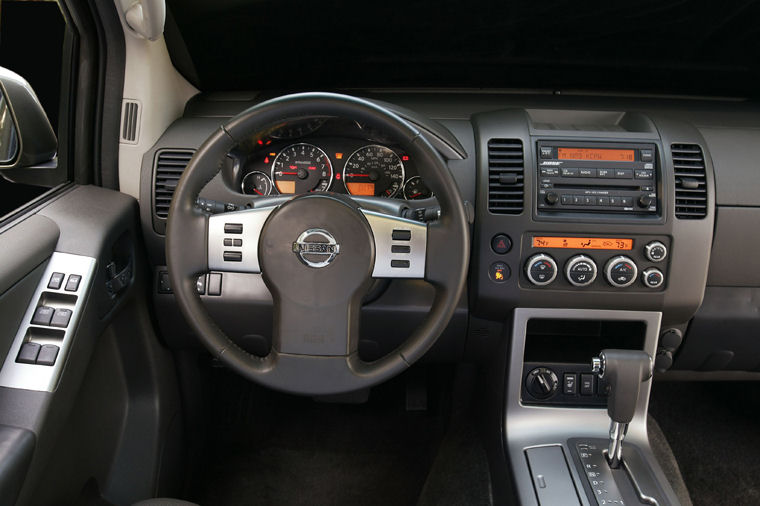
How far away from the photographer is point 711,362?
1763 mm

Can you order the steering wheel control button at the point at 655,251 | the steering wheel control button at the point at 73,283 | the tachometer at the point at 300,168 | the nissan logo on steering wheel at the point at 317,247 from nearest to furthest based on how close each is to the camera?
the nissan logo on steering wheel at the point at 317,247
the steering wheel control button at the point at 73,283
the steering wheel control button at the point at 655,251
the tachometer at the point at 300,168

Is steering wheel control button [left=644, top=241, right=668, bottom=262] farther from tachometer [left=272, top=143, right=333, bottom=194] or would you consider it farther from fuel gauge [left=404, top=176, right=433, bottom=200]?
tachometer [left=272, top=143, right=333, bottom=194]

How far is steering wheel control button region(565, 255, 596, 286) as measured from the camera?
4.91 feet

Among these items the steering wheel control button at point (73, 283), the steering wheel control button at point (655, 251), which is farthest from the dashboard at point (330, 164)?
the steering wheel control button at point (655, 251)

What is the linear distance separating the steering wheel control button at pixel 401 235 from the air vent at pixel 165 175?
0.68 m

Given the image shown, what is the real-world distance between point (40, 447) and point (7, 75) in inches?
37.3

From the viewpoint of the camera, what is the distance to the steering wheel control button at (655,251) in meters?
1.49

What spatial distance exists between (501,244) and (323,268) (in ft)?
1.75

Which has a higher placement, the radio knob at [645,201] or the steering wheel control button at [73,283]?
the radio knob at [645,201]

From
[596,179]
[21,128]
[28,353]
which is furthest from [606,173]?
[21,128]

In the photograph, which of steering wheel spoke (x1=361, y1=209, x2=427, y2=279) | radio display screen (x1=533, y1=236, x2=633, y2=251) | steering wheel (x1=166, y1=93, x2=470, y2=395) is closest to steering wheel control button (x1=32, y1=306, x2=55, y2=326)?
steering wheel (x1=166, y1=93, x2=470, y2=395)

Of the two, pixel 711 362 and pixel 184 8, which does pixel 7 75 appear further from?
pixel 711 362

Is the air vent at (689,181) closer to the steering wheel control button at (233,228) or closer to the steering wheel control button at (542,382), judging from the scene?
the steering wheel control button at (542,382)

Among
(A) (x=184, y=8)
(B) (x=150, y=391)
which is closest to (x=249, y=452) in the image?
(B) (x=150, y=391)
